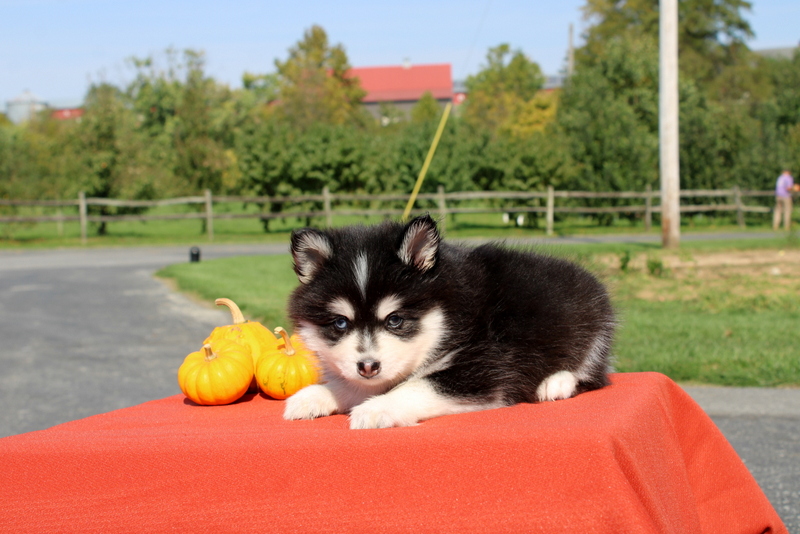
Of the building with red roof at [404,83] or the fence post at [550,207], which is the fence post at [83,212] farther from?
the building with red roof at [404,83]

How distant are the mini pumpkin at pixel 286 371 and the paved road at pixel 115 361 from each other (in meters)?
2.81

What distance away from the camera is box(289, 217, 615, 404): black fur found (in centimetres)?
263

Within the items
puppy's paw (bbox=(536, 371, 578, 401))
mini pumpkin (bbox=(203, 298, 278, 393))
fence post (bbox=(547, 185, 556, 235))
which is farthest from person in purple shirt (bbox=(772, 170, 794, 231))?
puppy's paw (bbox=(536, 371, 578, 401))

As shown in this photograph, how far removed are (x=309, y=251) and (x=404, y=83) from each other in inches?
4079

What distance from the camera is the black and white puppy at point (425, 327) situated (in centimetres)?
258

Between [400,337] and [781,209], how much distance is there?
3230cm

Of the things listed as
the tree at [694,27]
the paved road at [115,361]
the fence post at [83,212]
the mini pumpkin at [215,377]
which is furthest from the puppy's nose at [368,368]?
the tree at [694,27]

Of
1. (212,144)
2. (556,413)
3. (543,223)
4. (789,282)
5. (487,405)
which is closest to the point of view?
(556,413)

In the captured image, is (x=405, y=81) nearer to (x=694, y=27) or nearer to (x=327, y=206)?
(x=694, y=27)

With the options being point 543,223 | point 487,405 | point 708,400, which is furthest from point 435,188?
point 487,405

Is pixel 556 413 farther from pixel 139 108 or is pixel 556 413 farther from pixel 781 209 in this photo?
pixel 139 108

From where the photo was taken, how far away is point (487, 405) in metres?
2.78

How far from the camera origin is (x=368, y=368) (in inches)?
97.7

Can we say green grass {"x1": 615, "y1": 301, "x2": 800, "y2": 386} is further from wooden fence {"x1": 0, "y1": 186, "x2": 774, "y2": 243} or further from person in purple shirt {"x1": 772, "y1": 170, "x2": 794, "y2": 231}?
person in purple shirt {"x1": 772, "y1": 170, "x2": 794, "y2": 231}
